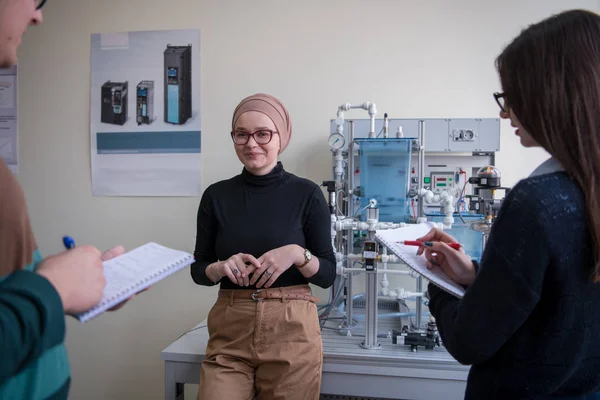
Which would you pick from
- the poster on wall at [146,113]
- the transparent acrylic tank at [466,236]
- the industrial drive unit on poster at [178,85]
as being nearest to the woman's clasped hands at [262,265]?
the transparent acrylic tank at [466,236]

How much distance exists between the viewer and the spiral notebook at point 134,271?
1.81 feet

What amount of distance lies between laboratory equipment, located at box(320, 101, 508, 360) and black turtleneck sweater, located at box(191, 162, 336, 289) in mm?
246

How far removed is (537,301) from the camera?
0.61 m

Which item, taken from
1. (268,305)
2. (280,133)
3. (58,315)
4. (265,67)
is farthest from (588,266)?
(265,67)

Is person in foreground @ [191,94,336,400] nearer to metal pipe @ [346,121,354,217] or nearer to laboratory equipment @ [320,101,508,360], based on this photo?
laboratory equipment @ [320,101,508,360]

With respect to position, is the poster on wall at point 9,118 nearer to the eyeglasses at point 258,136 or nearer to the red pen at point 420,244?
the eyeglasses at point 258,136

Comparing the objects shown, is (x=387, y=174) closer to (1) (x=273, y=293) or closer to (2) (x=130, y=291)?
(1) (x=273, y=293)

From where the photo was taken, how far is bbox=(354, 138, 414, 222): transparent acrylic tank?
1760 mm

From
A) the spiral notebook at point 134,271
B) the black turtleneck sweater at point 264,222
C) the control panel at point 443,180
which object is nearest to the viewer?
the spiral notebook at point 134,271

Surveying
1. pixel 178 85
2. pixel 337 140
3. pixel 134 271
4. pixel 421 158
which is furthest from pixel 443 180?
pixel 134 271

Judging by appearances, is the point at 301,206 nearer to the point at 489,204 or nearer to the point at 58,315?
the point at 489,204

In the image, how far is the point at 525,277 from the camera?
60 centimetres

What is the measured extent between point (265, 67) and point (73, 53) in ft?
3.93

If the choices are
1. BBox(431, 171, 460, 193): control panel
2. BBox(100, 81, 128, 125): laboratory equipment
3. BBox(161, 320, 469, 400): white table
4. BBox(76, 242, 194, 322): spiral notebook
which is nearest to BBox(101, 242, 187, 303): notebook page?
BBox(76, 242, 194, 322): spiral notebook
